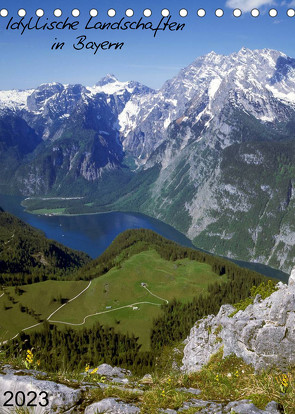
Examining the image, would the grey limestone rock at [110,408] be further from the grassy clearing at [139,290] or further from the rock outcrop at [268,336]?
the grassy clearing at [139,290]

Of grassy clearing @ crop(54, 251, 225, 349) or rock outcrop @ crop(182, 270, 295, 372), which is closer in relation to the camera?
rock outcrop @ crop(182, 270, 295, 372)

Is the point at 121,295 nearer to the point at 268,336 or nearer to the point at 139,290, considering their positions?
the point at 139,290

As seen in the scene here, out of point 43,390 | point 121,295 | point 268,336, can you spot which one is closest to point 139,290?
point 121,295

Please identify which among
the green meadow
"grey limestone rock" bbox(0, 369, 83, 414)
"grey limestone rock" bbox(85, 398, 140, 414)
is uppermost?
"grey limestone rock" bbox(85, 398, 140, 414)

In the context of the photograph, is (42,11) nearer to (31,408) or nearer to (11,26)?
(11,26)

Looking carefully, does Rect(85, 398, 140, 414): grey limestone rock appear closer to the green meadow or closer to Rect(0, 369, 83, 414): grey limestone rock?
Rect(0, 369, 83, 414): grey limestone rock

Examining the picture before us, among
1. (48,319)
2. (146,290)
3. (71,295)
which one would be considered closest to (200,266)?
(146,290)


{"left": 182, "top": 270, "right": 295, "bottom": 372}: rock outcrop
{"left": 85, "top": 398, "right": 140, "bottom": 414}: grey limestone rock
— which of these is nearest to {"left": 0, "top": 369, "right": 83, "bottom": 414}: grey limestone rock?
{"left": 85, "top": 398, "right": 140, "bottom": 414}: grey limestone rock

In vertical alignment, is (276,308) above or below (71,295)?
above
